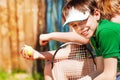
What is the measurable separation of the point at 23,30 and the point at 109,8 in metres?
2.92

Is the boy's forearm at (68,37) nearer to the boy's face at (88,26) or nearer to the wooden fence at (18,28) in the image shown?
the boy's face at (88,26)

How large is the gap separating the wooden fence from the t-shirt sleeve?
117 inches

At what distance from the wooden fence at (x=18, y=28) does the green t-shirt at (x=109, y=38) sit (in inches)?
115

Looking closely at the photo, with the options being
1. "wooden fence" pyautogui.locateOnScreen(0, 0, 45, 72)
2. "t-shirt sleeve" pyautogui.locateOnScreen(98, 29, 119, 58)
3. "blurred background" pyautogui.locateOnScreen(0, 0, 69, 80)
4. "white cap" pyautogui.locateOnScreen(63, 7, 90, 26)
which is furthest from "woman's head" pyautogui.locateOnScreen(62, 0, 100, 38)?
"wooden fence" pyautogui.locateOnScreen(0, 0, 45, 72)

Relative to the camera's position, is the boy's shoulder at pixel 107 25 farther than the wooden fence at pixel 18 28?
No

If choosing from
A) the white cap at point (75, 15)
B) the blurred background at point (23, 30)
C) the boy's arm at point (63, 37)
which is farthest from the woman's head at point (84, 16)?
the blurred background at point (23, 30)

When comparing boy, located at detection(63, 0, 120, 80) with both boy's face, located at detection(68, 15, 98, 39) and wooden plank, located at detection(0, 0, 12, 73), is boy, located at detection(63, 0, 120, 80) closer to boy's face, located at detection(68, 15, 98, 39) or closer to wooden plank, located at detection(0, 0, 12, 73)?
boy's face, located at detection(68, 15, 98, 39)

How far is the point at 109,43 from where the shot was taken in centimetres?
353

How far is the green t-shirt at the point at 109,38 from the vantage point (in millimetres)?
3520

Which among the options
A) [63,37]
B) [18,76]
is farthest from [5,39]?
[63,37]

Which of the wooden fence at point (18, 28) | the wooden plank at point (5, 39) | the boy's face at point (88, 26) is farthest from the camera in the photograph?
the wooden plank at point (5, 39)

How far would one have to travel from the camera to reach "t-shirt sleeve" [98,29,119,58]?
351 cm

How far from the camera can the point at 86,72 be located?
4.25 meters

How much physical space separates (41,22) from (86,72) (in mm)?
2349
